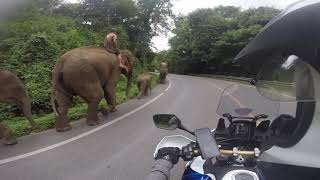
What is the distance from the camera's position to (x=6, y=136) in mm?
9102

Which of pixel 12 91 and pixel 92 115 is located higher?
pixel 12 91

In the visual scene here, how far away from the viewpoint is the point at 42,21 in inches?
835

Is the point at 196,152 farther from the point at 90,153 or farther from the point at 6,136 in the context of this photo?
the point at 6,136

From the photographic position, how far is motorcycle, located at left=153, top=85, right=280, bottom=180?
90.2 inches

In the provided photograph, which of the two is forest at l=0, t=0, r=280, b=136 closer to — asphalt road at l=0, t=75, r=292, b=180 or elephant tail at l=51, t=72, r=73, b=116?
elephant tail at l=51, t=72, r=73, b=116

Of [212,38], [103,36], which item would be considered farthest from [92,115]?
[212,38]

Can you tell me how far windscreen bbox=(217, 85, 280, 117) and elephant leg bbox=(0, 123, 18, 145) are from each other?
6627 millimetres

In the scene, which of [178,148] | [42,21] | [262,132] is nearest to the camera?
[178,148]

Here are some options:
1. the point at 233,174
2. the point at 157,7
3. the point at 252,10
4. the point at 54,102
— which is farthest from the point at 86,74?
the point at 252,10

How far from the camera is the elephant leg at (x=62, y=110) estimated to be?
10.7m

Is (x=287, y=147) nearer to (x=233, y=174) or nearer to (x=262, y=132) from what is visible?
(x=233, y=174)

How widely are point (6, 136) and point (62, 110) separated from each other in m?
2.18

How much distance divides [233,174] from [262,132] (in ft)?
3.16

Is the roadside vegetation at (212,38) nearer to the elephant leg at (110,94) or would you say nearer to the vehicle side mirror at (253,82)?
the elephant leg at (110,94)
